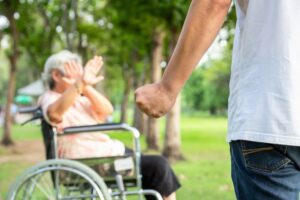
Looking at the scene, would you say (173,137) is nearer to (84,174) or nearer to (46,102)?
(46,102)

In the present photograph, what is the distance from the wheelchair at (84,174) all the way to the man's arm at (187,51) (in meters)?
1.85

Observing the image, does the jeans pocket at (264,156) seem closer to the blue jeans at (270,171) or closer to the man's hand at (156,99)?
the blue jeans at (270,171)

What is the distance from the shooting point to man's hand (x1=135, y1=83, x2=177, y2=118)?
1739mm

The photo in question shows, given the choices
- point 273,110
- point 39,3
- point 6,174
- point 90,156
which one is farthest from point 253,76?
point 39,3

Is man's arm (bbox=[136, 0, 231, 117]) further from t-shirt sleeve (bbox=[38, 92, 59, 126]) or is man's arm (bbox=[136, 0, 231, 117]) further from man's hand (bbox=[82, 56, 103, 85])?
t-shirt sleeve (bbox=[38, 92, 59, 126])

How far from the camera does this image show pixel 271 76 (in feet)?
5.42

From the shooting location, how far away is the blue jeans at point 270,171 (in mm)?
1617

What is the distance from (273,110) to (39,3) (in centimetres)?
1866

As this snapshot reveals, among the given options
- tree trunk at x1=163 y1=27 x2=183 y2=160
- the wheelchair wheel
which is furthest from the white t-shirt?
tree trunk at x1=163 y1=27 x2=183 y2=160

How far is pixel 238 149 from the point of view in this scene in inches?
67.0

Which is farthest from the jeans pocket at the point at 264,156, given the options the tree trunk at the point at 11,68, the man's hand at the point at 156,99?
the tree trunk at the point at 11,68

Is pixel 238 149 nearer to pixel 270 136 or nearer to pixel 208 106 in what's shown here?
pixel 270 136

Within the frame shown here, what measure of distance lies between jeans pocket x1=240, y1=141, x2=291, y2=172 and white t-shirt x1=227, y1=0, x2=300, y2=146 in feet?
0.07

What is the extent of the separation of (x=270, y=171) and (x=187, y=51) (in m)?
0.40
